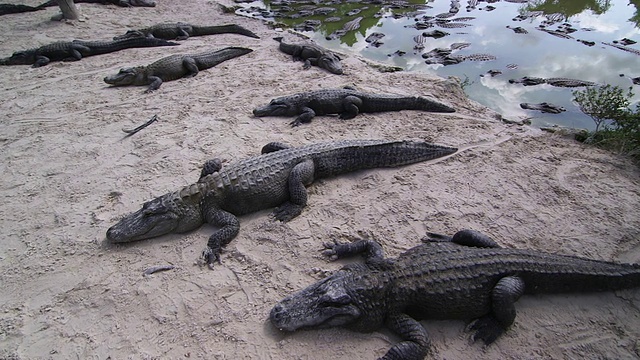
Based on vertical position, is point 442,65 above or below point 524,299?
above

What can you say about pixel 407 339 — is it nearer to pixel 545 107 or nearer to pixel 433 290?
pixel 433 290

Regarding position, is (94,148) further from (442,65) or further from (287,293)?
(442,65)

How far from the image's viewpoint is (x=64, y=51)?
28.2 ft

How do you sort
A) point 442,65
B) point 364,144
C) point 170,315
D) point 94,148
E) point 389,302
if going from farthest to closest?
1. point 442,65
2. point 94,148
3. point 364,144
4. point 170,315
5. point 389,302

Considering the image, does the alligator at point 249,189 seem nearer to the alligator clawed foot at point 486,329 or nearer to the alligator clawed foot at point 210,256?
the alligator clawed foot at point 210,256

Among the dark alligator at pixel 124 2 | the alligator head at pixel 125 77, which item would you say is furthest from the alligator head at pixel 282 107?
the dark alligator at pixel 124 2

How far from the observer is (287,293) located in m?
3.24

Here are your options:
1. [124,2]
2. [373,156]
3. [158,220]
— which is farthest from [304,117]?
[124,2]

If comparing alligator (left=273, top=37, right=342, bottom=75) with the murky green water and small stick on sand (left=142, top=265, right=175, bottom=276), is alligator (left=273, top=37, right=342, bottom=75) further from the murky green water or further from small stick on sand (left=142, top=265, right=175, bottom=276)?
small stick on sand (left=142, top=265, right=175, bottom=276)

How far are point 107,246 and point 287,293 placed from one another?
203 centimetres

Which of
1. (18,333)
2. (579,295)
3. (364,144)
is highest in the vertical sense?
(364,144)

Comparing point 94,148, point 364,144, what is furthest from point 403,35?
point 94,148

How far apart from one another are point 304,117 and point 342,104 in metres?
0.74

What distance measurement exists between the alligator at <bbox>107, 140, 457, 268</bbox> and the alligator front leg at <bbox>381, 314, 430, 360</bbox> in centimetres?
170
